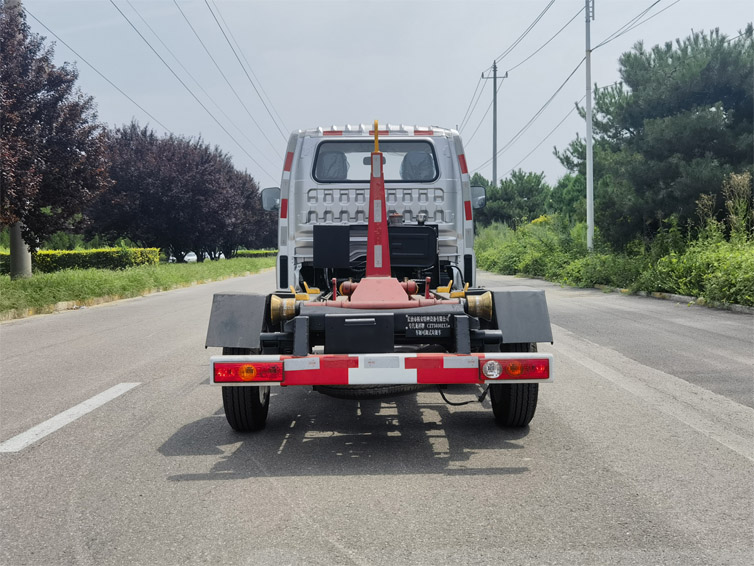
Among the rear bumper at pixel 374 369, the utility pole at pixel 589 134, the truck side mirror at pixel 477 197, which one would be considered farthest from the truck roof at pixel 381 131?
the utility pole at pixel 589 134

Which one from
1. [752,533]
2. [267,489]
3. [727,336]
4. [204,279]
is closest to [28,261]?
[204,279]

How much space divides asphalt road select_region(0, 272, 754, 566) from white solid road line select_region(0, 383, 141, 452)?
0.11 ft

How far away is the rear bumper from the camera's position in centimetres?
480

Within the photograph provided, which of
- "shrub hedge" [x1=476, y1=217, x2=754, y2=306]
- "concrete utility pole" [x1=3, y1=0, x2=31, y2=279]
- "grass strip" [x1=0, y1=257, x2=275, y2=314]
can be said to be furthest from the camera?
"concrete utility pole" [x1=3, y1=0, x2=31, y2=279]

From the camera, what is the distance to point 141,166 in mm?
37625

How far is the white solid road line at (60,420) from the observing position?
5301mm

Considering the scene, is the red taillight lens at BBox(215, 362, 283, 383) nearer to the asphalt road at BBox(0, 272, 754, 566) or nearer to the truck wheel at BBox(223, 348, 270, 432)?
the truck wheel at BBox(223, 348, 270, 432)

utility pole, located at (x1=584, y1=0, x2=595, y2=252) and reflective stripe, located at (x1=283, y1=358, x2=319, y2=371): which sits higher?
utility pole, located at (x1=584, y1=0, x2=595, y2=252)

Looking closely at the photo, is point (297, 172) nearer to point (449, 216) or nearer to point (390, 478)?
point (449, 216)

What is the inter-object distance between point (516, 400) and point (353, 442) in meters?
1.13

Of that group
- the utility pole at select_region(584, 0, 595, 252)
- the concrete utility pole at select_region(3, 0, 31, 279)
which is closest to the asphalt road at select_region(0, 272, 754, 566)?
the concrete utility pole at select_region(3, 0, 31, 279)

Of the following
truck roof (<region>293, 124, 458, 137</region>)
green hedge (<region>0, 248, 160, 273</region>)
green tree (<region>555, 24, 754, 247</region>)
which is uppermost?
green tree (<region>555, 24, 754, 247</region>)

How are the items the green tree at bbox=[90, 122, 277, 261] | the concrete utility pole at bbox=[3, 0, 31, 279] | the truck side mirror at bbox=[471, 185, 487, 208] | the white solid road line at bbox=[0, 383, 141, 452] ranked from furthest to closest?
1. the green tree at bbox=[90, 122, 277, 261]
2. the concrete utility pole at bbox=[3, 0, 31, 279]
3. the truck side mirror at bbox=[471, 185, 487, 208]
4. the white solid road line at bbox=[0, 383, 141, 452]

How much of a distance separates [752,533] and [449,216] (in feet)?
14.9
